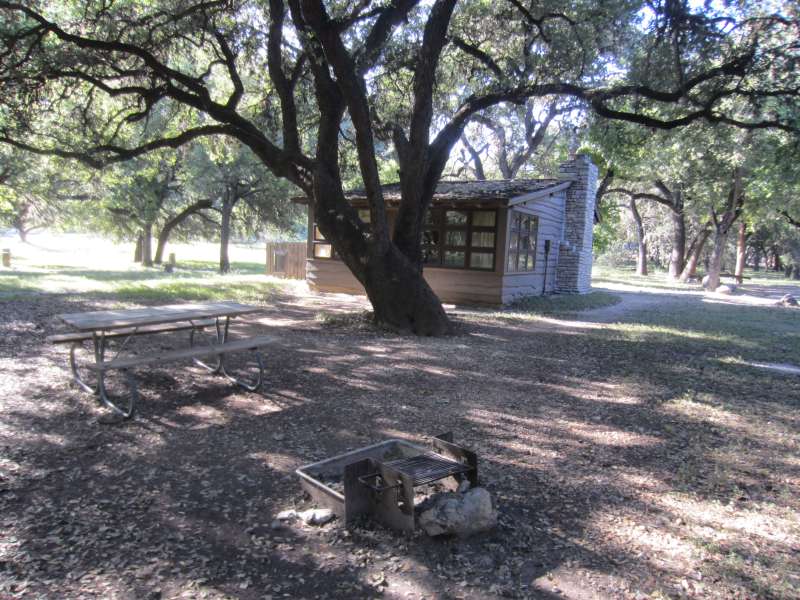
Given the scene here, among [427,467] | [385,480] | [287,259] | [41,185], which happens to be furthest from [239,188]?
[385,480]

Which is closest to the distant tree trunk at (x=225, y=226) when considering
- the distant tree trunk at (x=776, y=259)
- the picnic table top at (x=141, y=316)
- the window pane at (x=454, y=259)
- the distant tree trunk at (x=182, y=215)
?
the distant tree trunk at (x=182, y=215)

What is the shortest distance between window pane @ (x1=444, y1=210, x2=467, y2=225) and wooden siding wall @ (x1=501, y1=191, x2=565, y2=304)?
1467 millimetres

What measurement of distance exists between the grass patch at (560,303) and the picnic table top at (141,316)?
898cm

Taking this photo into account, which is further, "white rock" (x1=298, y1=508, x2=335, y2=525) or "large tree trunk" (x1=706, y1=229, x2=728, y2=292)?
"large tree trunk" (x1=706, y1=229, x2=728, y2=292)

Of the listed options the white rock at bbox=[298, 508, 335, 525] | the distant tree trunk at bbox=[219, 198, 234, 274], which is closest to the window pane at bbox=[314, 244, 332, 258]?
the distant tree trunk at bbox=[219, 198, 234, 274]

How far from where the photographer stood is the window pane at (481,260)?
1448 centimetres

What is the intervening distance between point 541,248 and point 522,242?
5.93ft

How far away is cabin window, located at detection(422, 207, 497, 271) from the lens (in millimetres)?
14477

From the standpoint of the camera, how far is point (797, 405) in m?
6.30

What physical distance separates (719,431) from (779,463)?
0.74 meters

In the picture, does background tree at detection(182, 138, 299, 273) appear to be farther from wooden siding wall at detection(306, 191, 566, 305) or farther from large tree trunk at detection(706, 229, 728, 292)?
large tree trunk at detection(706, 229, 728, 292)

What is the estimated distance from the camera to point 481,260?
1465 centimetres

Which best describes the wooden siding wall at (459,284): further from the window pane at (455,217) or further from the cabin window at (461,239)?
the window pane at (455,217)

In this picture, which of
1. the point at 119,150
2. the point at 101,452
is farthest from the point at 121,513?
the point at 119,150
